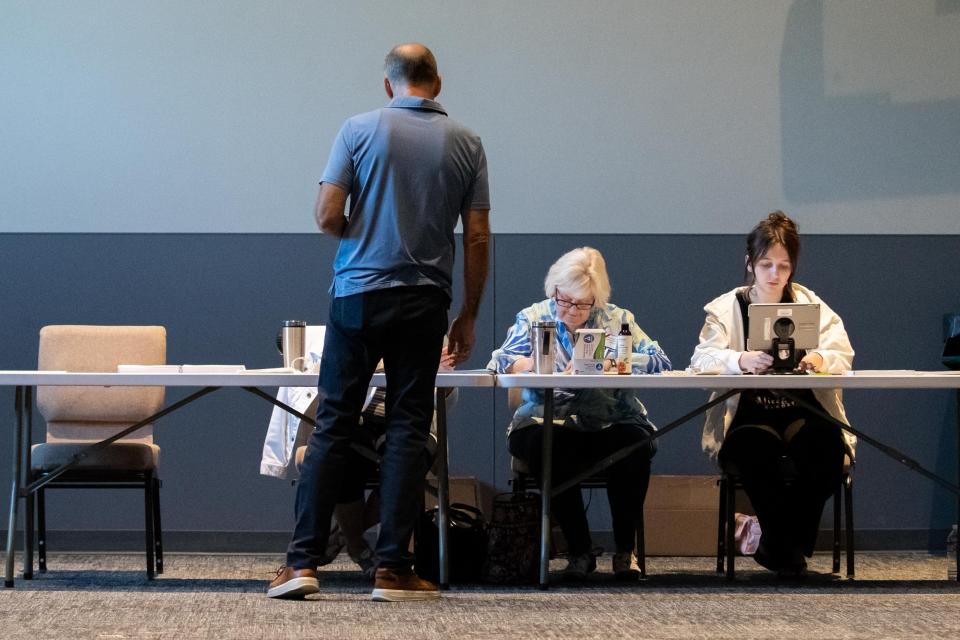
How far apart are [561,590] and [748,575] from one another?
100cm

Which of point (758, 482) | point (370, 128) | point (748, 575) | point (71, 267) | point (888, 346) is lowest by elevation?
point (748, 575)

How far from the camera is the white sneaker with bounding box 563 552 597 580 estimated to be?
3719 millimetres

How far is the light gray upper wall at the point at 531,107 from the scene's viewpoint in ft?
16.5

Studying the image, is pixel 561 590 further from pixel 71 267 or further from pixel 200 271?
pixel 71 267

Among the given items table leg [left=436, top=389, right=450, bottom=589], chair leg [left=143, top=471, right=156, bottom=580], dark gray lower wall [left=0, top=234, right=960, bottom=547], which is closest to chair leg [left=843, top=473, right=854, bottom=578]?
dark gray lower wall [left=0, top=234, right=960, bottom=547]

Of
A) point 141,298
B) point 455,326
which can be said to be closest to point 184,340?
point 141,298

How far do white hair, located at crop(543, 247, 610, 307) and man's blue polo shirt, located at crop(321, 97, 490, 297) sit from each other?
0.92 metres

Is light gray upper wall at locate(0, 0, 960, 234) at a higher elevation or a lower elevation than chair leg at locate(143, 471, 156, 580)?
higher

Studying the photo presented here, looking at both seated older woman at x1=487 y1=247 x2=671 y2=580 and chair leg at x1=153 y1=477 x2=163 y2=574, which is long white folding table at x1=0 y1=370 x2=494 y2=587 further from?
chair leg at x1=153 y1=477 x2=163 y2=574

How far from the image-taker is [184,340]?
5.02m

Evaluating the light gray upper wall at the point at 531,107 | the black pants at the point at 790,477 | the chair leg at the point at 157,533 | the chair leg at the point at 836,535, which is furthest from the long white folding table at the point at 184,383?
the light gray upper wall at the point at 531,107

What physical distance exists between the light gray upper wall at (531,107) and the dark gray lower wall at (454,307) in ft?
0.36

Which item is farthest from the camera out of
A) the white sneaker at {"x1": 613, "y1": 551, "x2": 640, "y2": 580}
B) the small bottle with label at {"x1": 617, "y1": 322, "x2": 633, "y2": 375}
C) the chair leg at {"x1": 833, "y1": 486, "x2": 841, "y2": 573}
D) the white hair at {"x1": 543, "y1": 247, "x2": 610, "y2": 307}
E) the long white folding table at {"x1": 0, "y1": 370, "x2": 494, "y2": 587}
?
the chair leg at {"x1": 833, "y1": 486, "x2": 841, "y2": 573}

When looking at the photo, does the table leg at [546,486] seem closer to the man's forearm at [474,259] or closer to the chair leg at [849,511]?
the man's forearm at [474,259]
